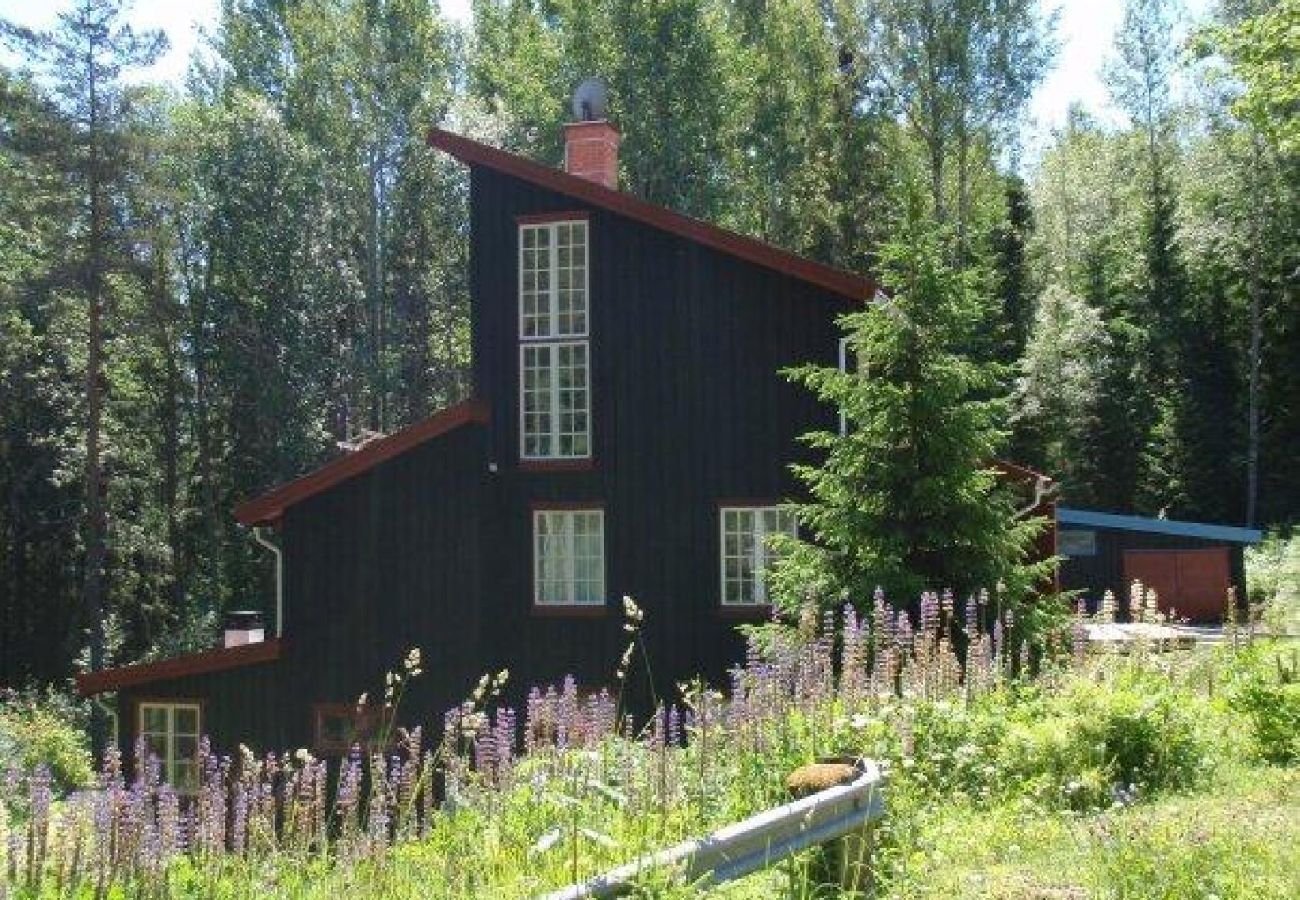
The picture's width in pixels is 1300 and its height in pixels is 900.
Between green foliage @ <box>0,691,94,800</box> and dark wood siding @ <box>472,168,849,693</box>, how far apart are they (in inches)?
373

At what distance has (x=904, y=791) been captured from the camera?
23.7ft

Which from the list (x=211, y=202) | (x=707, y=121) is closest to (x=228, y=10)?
(x=211, y=202)

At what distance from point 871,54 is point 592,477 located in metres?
26.5

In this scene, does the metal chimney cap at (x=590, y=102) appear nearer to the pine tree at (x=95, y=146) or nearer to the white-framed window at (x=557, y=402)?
the white-framed window at (x=557, y=402)

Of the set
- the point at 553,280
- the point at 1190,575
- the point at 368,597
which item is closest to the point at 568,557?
the point at 368,597

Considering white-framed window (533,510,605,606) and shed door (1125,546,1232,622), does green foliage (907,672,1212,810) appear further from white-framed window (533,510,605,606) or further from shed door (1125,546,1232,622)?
shed door (1125,546,1232,622)

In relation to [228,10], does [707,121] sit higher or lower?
lower

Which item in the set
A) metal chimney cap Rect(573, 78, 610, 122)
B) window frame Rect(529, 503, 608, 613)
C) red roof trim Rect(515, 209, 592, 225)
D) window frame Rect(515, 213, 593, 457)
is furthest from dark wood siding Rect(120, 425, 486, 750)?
metal chimney cap Rect(573, 78, 610, 122)

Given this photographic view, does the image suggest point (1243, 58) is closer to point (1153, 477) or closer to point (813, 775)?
point (813, 775)

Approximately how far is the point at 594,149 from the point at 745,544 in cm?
725

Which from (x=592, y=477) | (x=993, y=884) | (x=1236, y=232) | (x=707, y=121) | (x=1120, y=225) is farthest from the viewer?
(x=1120, y=225)

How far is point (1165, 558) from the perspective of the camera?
123 feet

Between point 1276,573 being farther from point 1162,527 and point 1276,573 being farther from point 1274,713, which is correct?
point 1274,713

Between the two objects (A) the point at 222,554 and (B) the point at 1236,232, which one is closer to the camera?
(A) the point at 222,554
